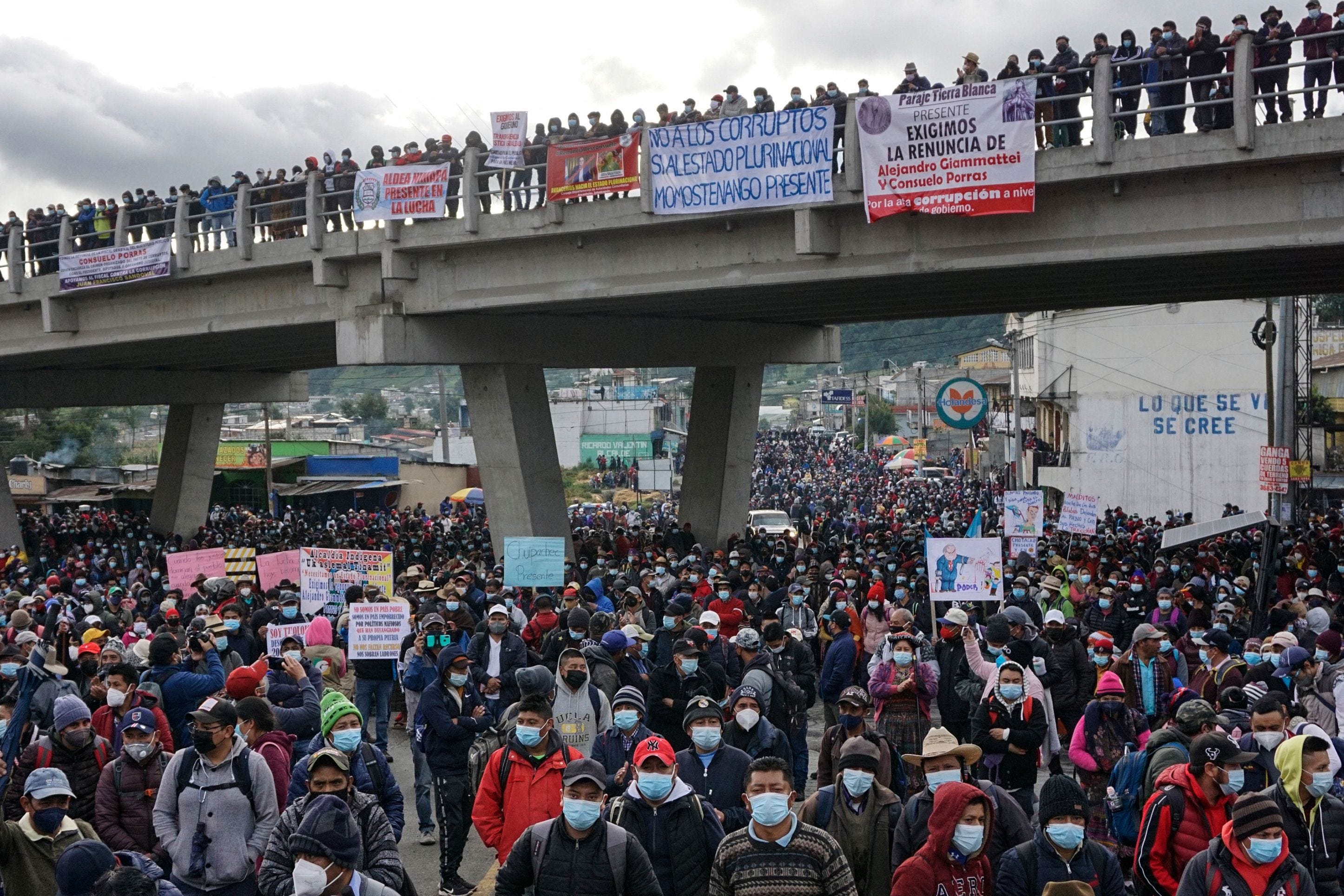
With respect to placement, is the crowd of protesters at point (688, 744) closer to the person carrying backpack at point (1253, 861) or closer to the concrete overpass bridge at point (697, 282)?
the person carrying backpack at point (1253, 861)

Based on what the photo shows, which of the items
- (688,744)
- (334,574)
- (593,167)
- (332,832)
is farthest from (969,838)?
(593,167)

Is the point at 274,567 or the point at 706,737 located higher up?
the point at 274,567

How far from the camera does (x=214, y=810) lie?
6.40m

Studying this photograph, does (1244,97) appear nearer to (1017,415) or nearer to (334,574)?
(334,574)

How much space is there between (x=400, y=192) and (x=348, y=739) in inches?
637

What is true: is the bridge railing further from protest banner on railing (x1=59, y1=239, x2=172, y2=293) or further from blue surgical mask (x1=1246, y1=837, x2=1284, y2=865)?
blue surgical mask (x1=1246, y1=837, x2=1284, y2=865)

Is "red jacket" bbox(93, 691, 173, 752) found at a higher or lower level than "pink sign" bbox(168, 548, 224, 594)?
lower

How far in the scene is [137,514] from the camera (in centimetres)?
4344

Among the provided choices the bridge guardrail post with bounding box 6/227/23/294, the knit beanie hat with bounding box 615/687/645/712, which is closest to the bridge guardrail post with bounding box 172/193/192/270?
the bridge guardrail post with bounding box 6/227/23/294

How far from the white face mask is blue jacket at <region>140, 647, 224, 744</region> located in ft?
15.2

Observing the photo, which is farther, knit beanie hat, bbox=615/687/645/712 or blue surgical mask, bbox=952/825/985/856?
knit beanie hat, bbox=615/687/645/712

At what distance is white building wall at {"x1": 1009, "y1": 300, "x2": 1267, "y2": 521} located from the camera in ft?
143

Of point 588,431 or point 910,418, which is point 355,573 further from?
point 910,418

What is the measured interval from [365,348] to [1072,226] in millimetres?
11694
